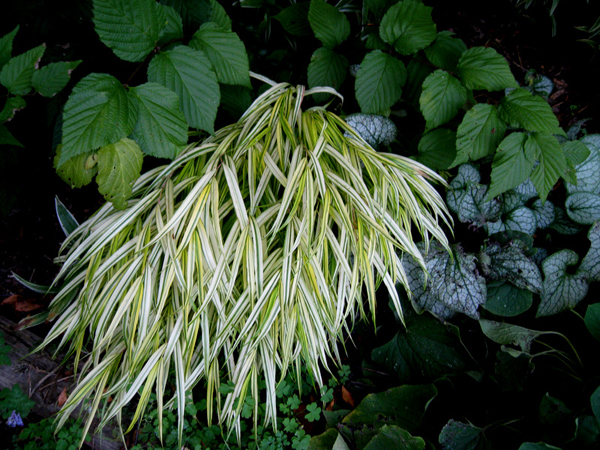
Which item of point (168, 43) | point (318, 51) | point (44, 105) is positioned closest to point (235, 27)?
point (318, 51)

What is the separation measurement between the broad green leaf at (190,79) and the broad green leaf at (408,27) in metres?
0.60

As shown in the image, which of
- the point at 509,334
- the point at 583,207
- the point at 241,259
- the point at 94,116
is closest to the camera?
the point at 94,116

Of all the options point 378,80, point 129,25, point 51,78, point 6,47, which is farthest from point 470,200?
point 6,47

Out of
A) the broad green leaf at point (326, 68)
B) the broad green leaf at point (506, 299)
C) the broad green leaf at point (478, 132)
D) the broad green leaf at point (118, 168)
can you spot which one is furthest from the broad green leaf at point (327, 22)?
the broad green leaf at point (506, 299)

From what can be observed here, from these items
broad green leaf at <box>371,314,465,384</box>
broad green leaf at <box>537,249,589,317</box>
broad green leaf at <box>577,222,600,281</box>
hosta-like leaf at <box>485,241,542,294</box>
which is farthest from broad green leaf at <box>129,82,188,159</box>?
broad green leaf at <box>577,222,600,281</box>

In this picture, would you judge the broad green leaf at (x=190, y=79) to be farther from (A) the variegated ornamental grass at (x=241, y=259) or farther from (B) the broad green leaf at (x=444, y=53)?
(B) the broad green leaf at (x=444, y=53)

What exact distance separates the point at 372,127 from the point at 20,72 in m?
1.03

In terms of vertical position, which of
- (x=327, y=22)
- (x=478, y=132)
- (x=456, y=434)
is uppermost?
(x=327, y=22)

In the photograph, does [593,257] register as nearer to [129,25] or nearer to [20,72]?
[129,25]

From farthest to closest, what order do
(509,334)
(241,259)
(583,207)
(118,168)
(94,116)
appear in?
(583,207), (509,334), (241,259), (118,168), (94,116)

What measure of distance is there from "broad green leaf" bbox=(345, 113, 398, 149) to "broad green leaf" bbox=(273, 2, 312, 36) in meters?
0.41

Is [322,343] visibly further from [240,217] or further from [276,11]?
[276,11]

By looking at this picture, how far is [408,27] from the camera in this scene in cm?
117

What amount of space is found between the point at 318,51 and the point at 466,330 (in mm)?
Result: 1148
